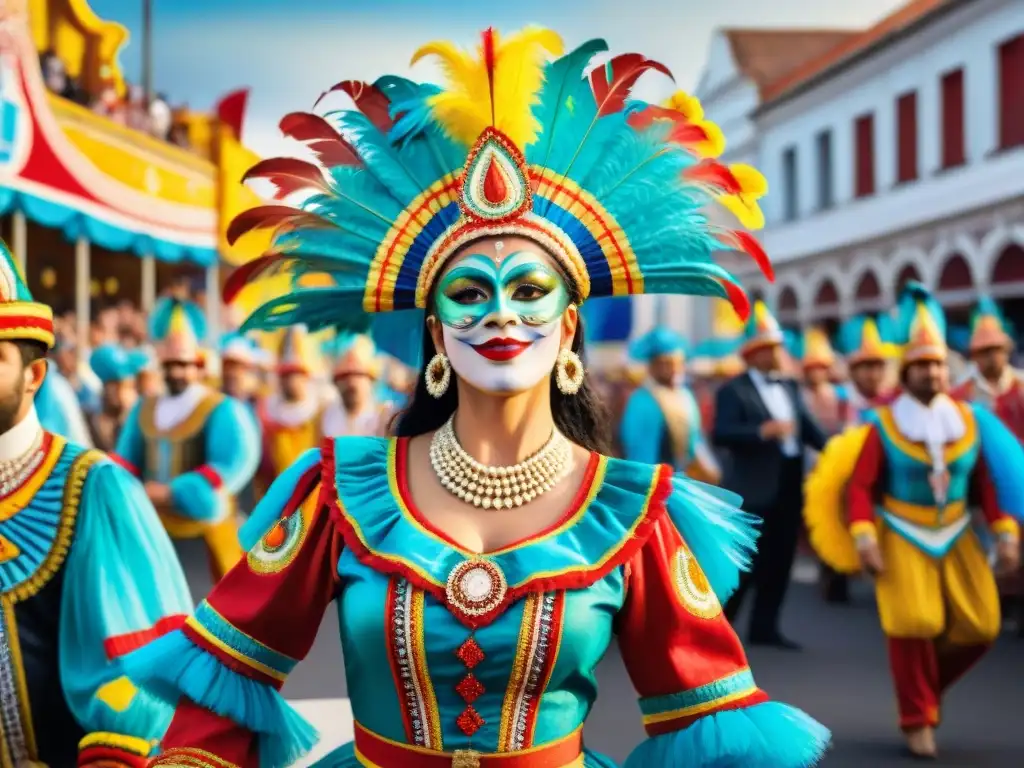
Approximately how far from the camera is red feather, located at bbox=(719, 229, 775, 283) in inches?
126

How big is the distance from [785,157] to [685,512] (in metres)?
31.8

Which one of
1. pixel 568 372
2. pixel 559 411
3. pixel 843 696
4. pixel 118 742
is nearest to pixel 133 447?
pixel 843 696

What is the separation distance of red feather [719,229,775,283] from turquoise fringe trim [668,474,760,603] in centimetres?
49

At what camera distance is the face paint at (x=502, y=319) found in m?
3.05

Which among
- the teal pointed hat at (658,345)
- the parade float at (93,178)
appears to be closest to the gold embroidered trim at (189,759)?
the teal pointed hat at (658,345)

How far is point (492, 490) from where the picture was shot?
10.1 feet

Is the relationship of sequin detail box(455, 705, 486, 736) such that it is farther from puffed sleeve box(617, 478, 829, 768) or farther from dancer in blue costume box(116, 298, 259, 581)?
dancer in blue costume box(116, 298, 259, 581)

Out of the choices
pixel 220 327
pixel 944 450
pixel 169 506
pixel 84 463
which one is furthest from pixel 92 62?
pixel 84 463

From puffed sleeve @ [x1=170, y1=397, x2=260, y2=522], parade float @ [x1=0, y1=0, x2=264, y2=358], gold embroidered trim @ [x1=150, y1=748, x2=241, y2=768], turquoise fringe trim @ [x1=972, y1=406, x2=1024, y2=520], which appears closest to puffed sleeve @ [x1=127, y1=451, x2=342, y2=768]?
gold embroidered trim @ [x1=150, y1=748, x2=241, y2=768]

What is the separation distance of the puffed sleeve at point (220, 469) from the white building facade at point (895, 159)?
1684 centimetres

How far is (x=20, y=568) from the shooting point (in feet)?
11.7

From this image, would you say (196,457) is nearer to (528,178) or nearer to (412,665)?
(528,178)

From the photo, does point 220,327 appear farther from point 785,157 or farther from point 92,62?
point 785,157

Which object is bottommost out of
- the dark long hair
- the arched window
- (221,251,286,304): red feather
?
the dark long hair
